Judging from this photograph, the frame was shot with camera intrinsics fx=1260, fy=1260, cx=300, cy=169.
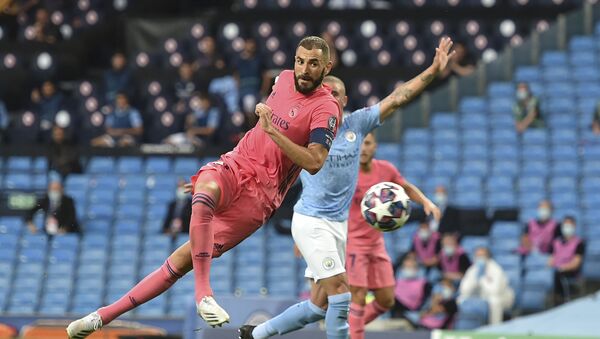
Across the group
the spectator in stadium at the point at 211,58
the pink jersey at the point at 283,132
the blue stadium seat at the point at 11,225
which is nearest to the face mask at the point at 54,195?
the blue stadium seat at the point at 11,225

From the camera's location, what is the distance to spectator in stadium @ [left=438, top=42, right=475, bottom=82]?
2483 cm

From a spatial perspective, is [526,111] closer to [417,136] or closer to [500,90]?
[500,90]

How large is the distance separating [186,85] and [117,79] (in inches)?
54.6

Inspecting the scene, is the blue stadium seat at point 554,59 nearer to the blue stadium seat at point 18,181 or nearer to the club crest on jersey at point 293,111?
the blue stadium seat at point 18,181

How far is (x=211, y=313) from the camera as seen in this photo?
8.83 meters

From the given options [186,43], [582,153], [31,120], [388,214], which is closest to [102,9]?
[186,43]

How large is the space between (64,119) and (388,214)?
567 inches

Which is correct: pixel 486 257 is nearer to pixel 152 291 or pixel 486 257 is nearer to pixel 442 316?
pixel 442 316

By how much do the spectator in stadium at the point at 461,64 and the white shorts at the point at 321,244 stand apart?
14.4 metres

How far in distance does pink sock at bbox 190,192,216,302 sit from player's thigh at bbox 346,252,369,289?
318cm

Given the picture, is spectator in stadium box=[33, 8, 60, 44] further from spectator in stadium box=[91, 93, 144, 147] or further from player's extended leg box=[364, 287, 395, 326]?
player's extended leg box=[364, 287, 395, 326]

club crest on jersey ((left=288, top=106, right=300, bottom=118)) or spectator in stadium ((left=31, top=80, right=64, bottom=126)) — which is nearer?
club crest on jersey ((left=288, top=106, right=300, bottom=118))

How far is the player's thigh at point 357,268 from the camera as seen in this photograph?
1209 cm

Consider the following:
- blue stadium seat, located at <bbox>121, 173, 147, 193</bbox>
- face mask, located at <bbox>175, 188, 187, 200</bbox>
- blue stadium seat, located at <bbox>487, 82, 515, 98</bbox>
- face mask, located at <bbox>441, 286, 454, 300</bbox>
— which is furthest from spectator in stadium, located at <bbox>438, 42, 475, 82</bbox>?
face mask, located at <bbox>441, 286, 454, 300</bbox>
